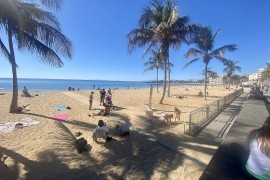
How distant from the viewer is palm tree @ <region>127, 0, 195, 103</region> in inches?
671

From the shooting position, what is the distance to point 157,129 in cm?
954

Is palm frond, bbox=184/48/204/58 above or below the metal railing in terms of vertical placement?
above

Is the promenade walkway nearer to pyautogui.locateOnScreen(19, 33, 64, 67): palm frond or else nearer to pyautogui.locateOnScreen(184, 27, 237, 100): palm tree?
pyautogui.locateOnScreen(19, 33, 64, 67): palm frond

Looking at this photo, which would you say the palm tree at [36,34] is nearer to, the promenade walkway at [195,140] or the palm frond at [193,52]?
the promenade walkway at [195,140]

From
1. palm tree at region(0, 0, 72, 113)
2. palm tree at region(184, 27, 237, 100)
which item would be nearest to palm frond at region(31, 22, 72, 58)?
palm tree at region(0, 0, 72, 113)

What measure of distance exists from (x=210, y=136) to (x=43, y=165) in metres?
5.86

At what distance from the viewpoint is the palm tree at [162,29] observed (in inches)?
671

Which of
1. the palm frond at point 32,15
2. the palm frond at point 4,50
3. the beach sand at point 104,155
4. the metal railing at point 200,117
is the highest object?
the palm frond at point 32,15

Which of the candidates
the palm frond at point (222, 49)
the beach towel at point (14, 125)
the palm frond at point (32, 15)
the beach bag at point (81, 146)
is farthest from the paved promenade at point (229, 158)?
the palm frond at point (222, 49)

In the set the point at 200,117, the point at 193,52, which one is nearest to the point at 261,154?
the point at 200,117

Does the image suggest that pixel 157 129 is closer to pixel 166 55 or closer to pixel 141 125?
pixel 141 125

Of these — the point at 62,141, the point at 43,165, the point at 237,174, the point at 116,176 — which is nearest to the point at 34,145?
the point at 62,141

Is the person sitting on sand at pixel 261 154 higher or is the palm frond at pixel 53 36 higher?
the palm frond at pixel 53 36

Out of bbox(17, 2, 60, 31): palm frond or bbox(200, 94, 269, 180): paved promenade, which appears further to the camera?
bbox(17, 2, 60, 31): palm frond
